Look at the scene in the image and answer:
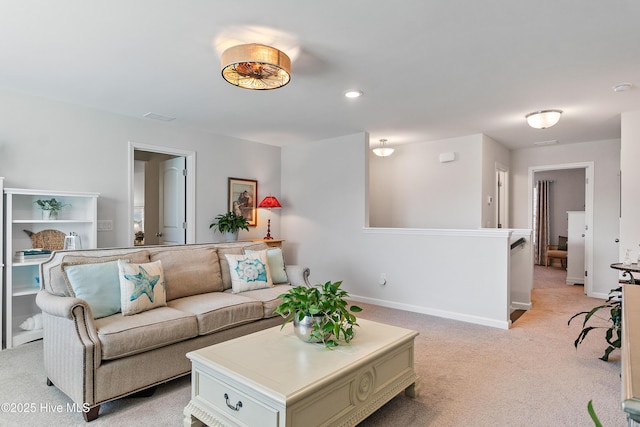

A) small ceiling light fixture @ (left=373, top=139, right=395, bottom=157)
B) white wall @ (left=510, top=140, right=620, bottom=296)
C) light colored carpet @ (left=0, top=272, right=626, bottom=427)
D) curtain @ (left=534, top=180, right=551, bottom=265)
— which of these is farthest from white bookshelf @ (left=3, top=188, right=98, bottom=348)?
curtain @ (left=534, top=180, right=551, bottom=265)

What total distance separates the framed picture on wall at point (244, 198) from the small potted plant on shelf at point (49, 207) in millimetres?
2110

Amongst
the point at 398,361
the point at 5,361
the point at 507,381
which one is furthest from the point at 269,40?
the point at 5,361

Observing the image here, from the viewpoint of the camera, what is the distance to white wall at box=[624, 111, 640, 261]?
3873 mm

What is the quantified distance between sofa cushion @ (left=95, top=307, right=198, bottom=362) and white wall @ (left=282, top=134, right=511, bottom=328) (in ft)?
9.47

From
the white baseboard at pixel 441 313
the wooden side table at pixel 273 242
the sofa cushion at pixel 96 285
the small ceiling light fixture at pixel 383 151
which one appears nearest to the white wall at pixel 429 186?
the small ceiling light fixture at pixel 383 151

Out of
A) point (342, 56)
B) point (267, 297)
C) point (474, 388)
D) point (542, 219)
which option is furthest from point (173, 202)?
point (542, 219)

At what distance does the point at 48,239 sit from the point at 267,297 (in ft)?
7.62

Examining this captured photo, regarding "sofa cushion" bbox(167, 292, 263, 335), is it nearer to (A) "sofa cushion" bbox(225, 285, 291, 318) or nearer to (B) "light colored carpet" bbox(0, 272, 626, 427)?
(A) "sofa cushion" bbox(225, 285, 291, 318)

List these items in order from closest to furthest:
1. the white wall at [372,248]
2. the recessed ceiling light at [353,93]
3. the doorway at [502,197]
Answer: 1. the recessed ceiling light at [353,93]
2. the white wall at [372,248]
3. the doorway at [502,197]

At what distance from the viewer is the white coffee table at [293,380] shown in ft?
5.37

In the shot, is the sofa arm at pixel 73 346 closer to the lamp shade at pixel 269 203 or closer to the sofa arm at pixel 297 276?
the sofa arm at pixel 297 276

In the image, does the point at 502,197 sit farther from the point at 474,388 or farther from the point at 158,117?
the point at 158,117

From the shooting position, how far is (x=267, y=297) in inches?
128

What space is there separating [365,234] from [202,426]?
3.42m
